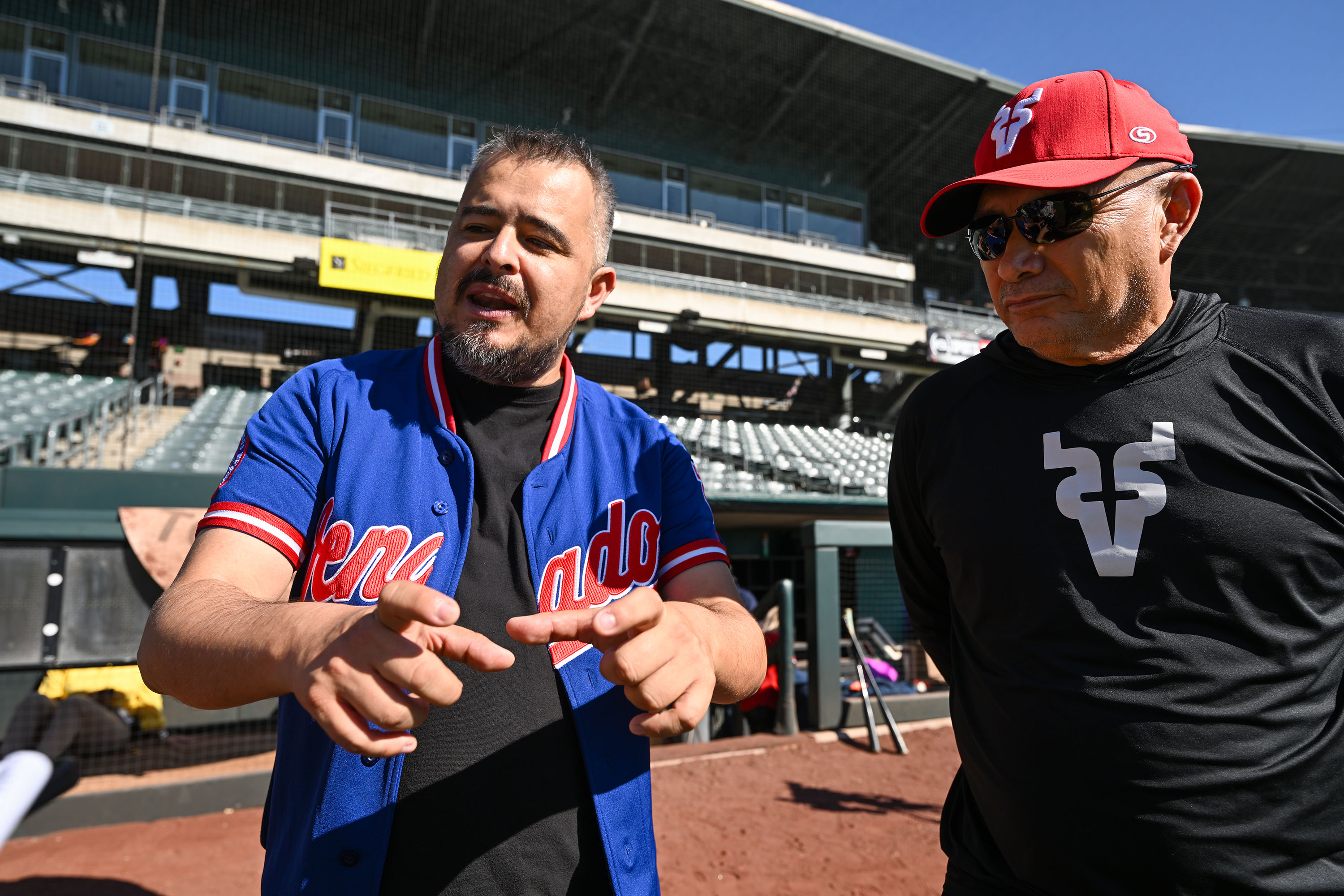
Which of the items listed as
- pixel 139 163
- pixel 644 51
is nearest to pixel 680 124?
pixel 644 51

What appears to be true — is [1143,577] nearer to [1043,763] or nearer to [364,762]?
[1043,763]

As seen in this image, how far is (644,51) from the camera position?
2116 centimetres

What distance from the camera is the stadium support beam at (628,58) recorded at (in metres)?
20.2

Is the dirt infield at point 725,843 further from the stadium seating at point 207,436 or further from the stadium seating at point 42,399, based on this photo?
the stadium seating at point 42,399

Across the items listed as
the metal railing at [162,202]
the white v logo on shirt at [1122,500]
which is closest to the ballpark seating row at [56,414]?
the metal railing at [162,202]

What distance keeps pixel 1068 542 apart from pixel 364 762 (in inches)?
52.8

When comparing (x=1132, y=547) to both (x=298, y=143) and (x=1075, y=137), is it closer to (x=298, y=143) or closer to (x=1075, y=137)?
(x=1075, y=137)

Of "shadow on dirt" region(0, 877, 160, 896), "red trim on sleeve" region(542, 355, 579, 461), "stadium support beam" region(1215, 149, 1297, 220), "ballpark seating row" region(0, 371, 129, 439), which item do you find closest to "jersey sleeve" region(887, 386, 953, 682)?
"red trim on sleeve" region(542, 355, 579, 461)

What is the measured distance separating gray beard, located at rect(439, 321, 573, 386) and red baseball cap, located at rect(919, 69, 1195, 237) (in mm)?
862

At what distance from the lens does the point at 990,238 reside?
5.04 ft

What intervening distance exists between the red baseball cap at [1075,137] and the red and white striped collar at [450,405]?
2.84ft

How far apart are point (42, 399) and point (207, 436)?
3.59 metres

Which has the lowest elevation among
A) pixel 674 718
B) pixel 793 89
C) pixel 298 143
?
pixel 674 718

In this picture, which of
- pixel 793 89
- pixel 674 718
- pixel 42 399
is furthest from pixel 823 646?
pixel 793 89
